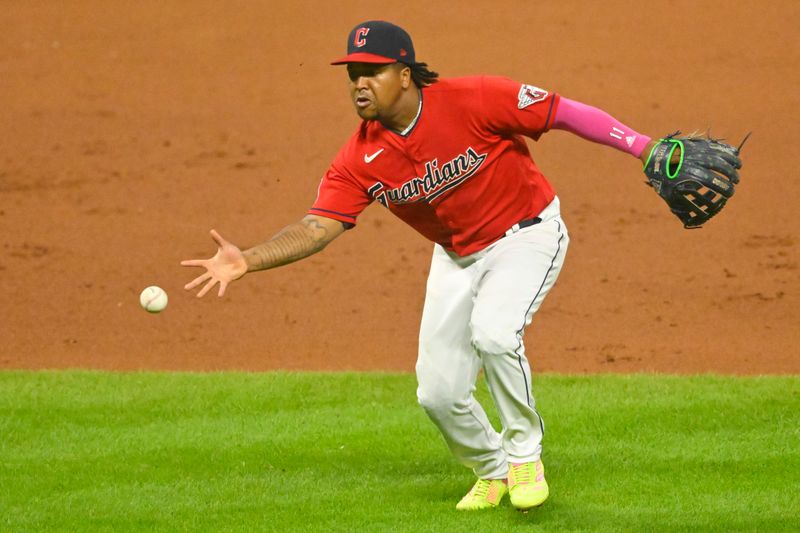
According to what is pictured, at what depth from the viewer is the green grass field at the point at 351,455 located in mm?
5758

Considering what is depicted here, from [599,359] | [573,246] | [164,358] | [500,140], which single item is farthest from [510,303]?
[573,246]

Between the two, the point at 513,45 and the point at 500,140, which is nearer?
the point at 500,140

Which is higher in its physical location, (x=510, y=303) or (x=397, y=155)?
(x=397, y=155)

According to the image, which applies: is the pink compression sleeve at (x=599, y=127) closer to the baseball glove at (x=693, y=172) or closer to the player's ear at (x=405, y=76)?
the baseball glove at (x=693, y=172)

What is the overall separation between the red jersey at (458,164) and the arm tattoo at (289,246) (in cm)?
10

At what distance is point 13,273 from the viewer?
1136 cm

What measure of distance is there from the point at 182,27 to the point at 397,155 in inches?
Answer: 424

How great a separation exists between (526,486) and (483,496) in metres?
0.53

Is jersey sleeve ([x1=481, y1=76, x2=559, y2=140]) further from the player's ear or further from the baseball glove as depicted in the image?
the baseball glove

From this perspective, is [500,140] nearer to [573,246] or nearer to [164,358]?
[164,358]

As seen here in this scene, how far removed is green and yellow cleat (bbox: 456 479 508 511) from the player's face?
177 cm

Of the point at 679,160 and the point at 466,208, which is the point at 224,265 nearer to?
the point at 466,208

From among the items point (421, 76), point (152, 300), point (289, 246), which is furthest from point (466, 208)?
point (152, 300)

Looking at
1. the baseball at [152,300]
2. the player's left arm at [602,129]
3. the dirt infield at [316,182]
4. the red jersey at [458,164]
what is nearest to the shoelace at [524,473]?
the red jersey at [458,164]
